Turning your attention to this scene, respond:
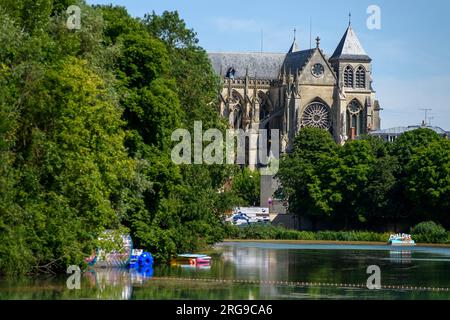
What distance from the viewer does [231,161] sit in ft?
281

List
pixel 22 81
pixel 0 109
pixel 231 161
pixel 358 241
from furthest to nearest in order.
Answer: pixel 358 241 < pixel 231 161 < pixel 22 81 < pixel 0 109

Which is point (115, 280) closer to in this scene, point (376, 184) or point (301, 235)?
point (301, 235)

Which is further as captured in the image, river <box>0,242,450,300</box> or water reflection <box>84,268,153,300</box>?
river <box>0,242,450,300</box>

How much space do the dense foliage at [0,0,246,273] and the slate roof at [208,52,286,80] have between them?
117996 millimetres

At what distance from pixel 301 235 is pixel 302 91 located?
6811 centimetres

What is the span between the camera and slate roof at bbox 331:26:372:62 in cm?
18012

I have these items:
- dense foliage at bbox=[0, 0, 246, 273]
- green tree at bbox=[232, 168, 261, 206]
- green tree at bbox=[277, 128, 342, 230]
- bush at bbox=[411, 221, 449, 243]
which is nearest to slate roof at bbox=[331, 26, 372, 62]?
green tree at bbox=[232, 168, 261, 206]

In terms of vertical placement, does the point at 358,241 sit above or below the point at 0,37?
below

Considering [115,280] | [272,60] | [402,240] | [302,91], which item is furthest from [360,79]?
[115,280]

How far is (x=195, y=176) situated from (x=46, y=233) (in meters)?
25.3

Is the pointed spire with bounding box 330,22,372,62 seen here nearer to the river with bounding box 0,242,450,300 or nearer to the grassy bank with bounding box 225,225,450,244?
the grassy bank with bounding box 225,225,450,244
